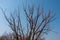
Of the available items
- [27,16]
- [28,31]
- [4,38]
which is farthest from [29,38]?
[4,38]

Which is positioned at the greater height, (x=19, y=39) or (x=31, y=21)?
(x=31, y=21)

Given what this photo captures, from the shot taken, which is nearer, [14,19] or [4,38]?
[14,19]

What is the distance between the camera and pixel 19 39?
15703mm

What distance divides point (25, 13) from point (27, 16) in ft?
1.18

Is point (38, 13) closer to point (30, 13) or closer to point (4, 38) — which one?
point (30, 13)

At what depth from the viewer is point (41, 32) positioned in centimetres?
1567

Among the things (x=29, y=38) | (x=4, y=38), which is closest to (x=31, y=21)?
→ (x=29, y=38)

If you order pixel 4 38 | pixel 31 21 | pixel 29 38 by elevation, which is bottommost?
pixel 29 38

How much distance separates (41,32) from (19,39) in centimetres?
215

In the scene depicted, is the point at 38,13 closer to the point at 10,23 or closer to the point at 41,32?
the point at 41,32

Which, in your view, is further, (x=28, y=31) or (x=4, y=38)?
(x=4, y=38)

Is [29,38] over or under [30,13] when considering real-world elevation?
under

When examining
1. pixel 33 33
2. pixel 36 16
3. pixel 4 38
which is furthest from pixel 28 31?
pixel 4 38

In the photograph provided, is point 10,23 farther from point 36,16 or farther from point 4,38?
point 4,38
